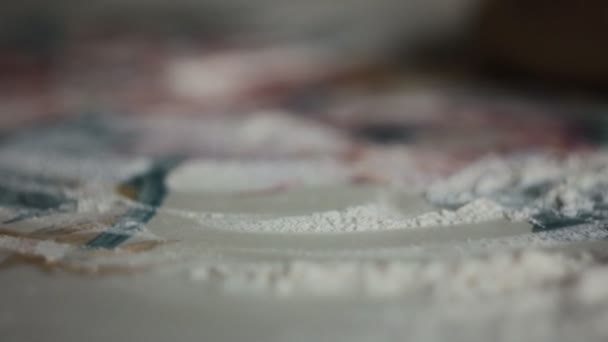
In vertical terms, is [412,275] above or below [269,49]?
below

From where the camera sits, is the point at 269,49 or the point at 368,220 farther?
the point at 269,49

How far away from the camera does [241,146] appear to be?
30.0 inches

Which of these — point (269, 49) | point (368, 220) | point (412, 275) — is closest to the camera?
point (412, 275)

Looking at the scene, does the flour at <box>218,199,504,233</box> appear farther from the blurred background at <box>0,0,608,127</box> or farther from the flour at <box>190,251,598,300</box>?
the blurred background at <box>0,0,608,127</box>

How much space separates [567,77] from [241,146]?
1.82 ft

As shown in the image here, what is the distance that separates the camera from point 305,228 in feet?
1.63

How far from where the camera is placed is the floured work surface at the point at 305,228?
1.22ft

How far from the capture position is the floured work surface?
371 mm

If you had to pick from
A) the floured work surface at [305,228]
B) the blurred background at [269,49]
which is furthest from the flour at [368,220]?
the blurred background at [269,49]

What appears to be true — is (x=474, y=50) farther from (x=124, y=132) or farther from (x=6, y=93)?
(x=6, y=93)

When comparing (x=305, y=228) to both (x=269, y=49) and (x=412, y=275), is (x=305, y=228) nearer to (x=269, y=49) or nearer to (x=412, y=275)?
(x=412, y=275)

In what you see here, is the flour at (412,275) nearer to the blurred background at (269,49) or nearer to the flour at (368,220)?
the flour at (368,220)

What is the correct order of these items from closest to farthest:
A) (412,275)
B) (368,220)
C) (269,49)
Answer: (412,275), (368,220), (269,49)

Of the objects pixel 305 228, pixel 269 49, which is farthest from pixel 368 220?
pixel 269 49
